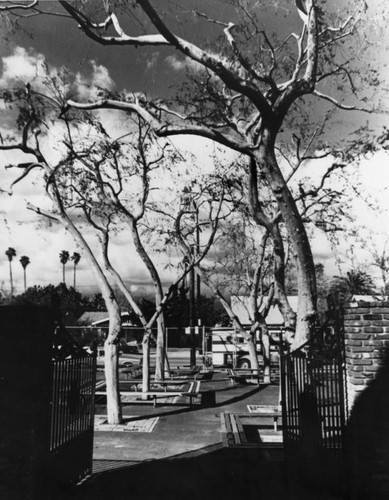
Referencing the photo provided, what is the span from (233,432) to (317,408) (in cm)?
462

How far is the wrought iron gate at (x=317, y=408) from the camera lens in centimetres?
577

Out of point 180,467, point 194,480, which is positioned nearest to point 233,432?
point 180,467

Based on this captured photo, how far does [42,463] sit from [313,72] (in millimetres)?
6488

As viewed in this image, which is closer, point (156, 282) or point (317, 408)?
point (317, 408)

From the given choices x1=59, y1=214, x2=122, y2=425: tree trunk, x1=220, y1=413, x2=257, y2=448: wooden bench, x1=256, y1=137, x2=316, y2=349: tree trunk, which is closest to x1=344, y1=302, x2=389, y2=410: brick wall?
x1=256, y1=137, x2=316, y2=349: tree trunk

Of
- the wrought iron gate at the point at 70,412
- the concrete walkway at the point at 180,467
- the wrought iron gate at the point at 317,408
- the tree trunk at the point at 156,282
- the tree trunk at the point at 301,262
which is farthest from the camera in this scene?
the tree trunk at the point at 156,282

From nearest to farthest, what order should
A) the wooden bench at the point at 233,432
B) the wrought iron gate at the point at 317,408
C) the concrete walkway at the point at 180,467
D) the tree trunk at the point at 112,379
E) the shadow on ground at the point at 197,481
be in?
the wrought iron gate at the point at 317,408, the shadow on ground at the point at 197,481, the concrete walkway at the point at 180,467, the wooden bench at the point at 233,432, the tree trunk at the point at 112,379

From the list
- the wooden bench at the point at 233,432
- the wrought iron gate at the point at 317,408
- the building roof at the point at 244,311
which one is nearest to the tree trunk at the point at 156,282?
the wooden bench at the point at 233,432

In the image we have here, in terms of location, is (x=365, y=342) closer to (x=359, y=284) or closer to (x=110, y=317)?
(x=110, y=317)

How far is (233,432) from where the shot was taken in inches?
408

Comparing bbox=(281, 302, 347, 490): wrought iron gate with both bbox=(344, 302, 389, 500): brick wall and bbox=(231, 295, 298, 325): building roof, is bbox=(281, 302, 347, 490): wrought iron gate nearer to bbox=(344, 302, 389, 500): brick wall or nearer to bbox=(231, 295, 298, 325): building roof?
bbox=(344, 302, 389, 500): brick wall

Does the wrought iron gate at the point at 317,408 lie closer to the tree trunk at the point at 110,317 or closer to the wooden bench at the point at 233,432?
the wooden bench at the point at 233,432

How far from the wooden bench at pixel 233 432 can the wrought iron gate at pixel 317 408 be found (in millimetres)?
2707

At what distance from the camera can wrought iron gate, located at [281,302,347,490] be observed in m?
5.77
